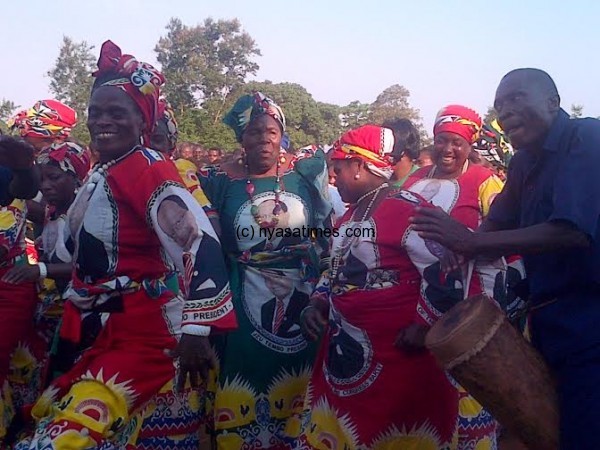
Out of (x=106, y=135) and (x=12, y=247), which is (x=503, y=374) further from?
(x=12, y=247)

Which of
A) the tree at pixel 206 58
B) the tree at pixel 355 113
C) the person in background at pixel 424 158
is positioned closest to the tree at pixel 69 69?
the tree at pixel 206 58

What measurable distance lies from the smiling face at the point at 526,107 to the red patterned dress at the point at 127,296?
1189 millimetres

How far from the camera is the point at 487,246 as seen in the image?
274 cm

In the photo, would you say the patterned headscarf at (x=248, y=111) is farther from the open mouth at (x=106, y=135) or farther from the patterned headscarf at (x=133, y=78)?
the open mouth at (x=106, y=135)

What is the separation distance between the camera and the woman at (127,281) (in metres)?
2.95

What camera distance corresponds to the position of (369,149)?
4.01 metres

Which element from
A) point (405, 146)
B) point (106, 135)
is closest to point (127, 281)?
point (106, 135)

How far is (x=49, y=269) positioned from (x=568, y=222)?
2.90 meters

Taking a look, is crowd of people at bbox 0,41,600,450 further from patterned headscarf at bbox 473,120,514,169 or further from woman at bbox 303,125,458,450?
patterned headscarf at bbox 473,120,514,169

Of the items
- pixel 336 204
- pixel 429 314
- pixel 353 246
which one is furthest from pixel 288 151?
pixel 429 314

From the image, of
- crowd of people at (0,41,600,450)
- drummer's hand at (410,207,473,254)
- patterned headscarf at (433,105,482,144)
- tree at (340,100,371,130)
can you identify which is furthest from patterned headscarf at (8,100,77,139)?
tree at (340,100,371,130)

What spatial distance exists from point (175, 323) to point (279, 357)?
1.36 meters

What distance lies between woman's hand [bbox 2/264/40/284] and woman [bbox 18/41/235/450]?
3.32ft

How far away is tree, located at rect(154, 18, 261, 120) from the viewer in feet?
110
